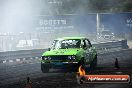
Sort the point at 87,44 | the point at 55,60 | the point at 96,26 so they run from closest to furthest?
the point at 55,60 → the point at 87,44 → the point at 96,26

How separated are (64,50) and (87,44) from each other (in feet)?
6.14

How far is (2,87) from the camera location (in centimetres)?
1120

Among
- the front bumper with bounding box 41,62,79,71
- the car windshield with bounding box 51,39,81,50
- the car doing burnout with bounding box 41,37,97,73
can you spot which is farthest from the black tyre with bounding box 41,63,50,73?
the car windshield with bounding box 51,39,81,50

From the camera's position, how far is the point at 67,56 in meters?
14.6

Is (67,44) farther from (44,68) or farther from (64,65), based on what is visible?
(44,68)

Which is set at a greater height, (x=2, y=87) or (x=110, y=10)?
(x=110, y=10)

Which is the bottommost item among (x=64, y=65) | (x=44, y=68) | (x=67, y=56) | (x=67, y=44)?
(x=44, y=68)

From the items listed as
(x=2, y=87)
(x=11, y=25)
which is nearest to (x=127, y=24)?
(x=11, y=25)

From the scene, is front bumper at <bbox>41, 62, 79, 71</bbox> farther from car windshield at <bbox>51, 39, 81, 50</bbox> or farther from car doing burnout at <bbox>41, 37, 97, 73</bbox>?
car windshield at <bbox>51, 39, 81, 50</bbox>

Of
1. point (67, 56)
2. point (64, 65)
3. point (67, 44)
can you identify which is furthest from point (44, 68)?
point (67, 44)

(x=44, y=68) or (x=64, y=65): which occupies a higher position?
(x=64, y=65)

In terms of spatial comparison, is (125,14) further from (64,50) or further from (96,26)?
(64,50)

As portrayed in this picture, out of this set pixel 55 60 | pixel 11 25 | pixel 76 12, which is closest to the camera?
pixel 55 60

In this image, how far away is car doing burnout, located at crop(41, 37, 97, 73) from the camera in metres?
14.6
